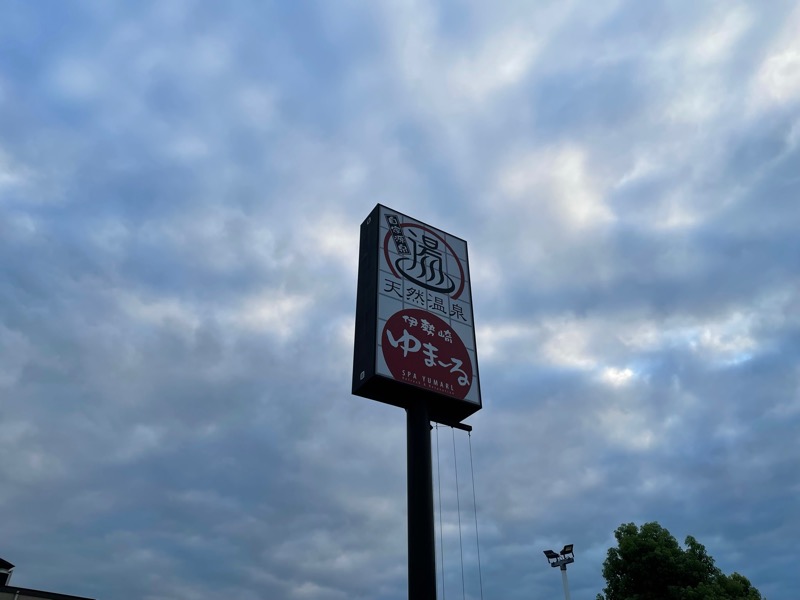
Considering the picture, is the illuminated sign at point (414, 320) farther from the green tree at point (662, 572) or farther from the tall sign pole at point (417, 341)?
the green tree at point (662, 572)

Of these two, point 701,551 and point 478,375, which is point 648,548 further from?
point 478,375

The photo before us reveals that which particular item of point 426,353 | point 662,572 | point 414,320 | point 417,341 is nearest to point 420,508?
point 426,353

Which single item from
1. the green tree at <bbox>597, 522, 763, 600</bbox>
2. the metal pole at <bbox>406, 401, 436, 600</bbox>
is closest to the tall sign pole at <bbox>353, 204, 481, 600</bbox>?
the metal pole at <bbox>406, 401, 436, 600</bbox>

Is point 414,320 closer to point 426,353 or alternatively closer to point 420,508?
point 426,353

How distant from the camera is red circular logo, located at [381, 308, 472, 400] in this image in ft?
85.8

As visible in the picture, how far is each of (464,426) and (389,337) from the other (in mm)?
6025

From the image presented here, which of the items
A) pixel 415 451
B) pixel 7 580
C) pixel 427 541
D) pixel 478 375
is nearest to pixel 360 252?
pixel 478 375

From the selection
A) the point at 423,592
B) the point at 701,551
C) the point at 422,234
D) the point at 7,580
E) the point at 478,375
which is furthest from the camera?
the point at 7,580

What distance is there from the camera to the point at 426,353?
89.6 feet

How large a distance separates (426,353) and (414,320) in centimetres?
162

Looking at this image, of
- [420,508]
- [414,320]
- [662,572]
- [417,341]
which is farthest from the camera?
[662,572]

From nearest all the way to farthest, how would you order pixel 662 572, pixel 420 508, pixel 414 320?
pixel 420 508 < pixel 414 320 < pixel 662 572

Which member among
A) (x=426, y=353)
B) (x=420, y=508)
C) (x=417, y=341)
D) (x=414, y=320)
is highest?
(x=414, y=320)

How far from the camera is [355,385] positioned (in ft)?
86.0
